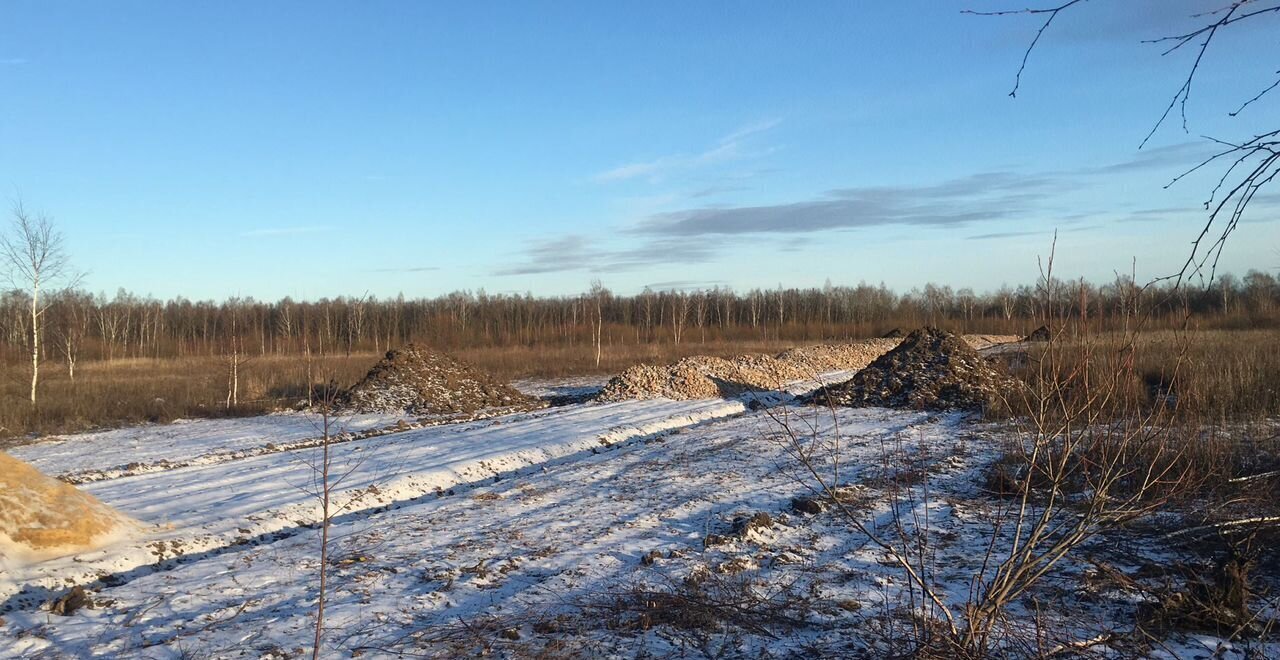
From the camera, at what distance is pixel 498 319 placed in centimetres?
6725

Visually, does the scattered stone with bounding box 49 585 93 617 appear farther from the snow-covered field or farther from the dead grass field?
the dead grass field

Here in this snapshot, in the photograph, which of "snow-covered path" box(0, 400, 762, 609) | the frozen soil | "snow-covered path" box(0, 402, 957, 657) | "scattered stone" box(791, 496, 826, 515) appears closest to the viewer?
the frozen soil

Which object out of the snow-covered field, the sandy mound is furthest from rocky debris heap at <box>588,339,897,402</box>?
the sandy mound

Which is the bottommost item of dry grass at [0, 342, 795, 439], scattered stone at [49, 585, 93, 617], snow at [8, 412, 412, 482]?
snow at [8, 412, 412, 482]

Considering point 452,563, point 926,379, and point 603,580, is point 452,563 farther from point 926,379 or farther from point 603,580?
point 926,379

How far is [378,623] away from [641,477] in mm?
5484

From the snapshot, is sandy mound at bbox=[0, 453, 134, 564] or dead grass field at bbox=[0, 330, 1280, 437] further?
dead grass field at bbox=[0, 330, 1280, 437]

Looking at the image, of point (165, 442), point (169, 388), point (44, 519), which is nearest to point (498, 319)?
point (169, 388)

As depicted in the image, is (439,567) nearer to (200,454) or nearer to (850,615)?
(850,615)

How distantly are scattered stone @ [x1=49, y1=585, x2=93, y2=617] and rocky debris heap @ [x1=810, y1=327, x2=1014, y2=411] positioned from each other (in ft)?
44.5

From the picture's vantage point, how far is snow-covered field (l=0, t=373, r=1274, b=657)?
4.91 meters

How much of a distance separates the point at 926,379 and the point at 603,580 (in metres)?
13.9

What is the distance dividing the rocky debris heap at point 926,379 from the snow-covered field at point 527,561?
5.11 metres

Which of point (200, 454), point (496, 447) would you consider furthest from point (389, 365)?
point (496, 447)
